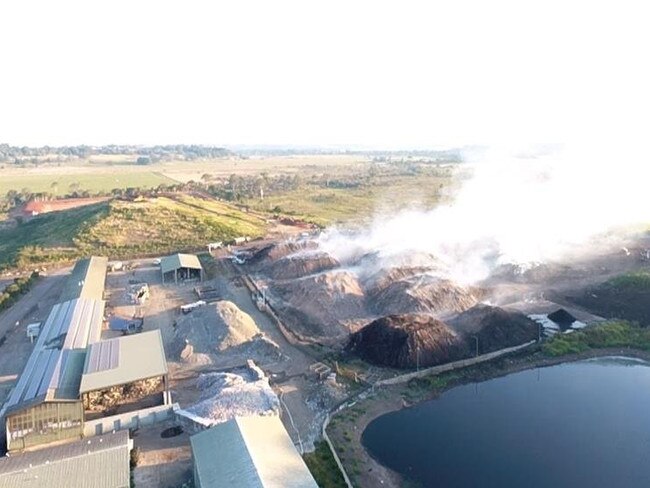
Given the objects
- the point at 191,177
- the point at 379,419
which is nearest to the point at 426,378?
the point at 379,419

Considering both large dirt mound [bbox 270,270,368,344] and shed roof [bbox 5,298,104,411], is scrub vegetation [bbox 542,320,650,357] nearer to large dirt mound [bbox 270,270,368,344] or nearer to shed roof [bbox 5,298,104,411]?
large dirt mound [bbox 270,270,368,344]

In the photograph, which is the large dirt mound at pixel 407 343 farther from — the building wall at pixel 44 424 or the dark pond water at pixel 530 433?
the building wall at pixel 44 424

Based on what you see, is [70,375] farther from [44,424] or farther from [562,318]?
[562,318]

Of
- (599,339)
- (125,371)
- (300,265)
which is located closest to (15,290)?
(125,371)

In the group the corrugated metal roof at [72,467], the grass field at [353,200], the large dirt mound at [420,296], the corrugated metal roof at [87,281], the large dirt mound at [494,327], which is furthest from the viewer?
the grass field at [353,200]

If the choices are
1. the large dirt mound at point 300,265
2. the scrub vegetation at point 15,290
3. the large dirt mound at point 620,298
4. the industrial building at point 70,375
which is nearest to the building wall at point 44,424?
the industrial building at point 70,375

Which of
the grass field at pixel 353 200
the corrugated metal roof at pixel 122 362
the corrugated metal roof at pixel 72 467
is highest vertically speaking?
the corrugated metal roof at pixel 122 362

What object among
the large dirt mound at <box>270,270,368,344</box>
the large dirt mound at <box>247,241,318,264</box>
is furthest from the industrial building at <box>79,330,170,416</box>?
the large dirt mound at <box>247,241,318,264</box>
